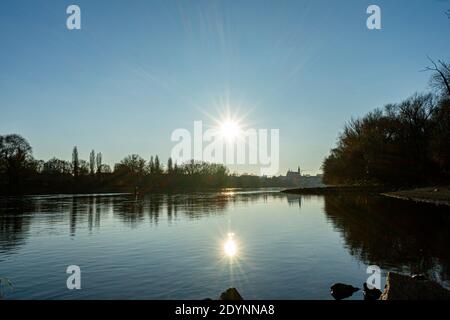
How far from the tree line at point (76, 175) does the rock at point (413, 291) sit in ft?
338

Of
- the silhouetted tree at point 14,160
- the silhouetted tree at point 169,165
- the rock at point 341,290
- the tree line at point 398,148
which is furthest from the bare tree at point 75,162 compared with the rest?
the rock at point 341,290

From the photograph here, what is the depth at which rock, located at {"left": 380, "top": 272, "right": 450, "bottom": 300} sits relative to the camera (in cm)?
1093

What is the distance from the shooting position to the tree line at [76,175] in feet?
372

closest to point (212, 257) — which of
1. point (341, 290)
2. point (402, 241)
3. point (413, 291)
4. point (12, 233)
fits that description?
point (341, 290)

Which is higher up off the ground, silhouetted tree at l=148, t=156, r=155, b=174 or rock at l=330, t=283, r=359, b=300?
silhouetted tree at l=148, t=156, r=155, b=174

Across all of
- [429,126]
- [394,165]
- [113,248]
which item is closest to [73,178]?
[394,165]

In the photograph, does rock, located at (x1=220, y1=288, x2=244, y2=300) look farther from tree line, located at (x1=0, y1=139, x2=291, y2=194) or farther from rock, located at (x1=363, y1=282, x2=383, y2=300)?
tree line, located at (x1=0, y1=139, x2=291, y2=194)

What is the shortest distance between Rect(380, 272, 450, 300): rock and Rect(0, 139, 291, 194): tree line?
4052 inches

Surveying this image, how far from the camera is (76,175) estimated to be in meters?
142

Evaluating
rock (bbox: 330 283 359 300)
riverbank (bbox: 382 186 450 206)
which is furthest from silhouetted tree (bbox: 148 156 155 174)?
rock (bbox: 330 283 359 300)

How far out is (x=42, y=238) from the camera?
2789 cm

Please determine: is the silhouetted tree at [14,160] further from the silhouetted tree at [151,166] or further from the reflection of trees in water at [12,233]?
the reflection of trees in water at [12,233]

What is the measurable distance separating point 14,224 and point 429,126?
87.3 m
